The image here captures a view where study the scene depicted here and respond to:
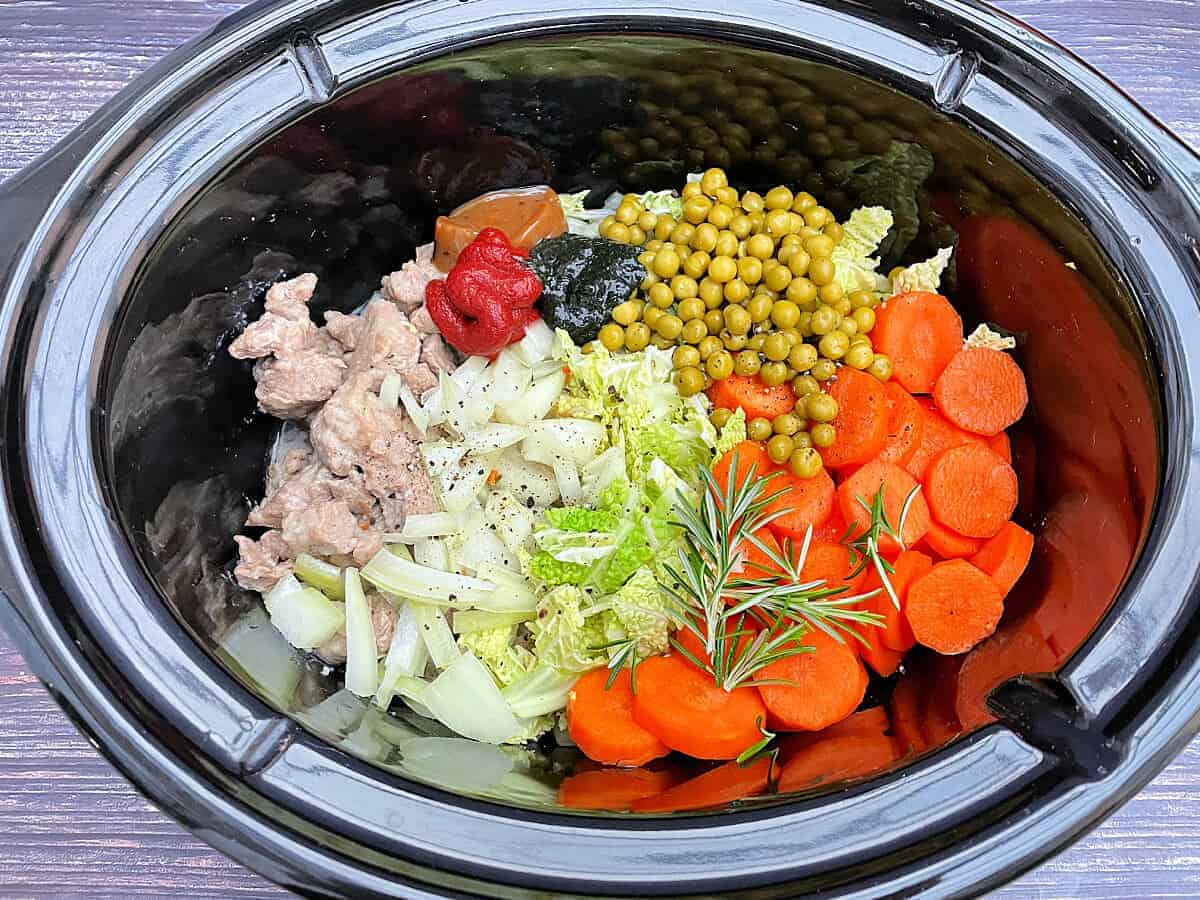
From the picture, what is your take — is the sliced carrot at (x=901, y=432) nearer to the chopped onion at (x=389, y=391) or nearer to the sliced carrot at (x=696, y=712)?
the sliced carrot at (x=696, y=712)

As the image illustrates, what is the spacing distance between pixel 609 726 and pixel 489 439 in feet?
2.40

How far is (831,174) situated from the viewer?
2262 mm

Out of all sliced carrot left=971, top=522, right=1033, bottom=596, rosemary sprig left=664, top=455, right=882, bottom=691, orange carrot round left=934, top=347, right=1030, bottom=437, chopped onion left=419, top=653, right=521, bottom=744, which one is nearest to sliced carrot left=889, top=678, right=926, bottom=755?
rosemary sprig left=664, top=455, right=882, bottom=691

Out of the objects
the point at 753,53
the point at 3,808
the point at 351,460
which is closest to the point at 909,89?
the point at 753,53

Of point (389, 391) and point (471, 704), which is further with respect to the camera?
point (389, 391)

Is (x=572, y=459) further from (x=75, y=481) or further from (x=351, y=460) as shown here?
(x=75, y=481)

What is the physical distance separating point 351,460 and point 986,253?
163 cm

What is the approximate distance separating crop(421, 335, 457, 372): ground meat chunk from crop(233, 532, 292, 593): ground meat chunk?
1.85ft

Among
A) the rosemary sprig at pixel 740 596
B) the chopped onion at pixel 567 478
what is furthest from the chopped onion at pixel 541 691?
the chopped onion at pixel 567 478

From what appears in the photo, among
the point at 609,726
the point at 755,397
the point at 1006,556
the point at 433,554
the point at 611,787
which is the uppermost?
the point at 755,397

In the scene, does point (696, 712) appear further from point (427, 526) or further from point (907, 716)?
point (427, 526)

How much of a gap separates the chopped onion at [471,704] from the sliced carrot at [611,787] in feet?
0.65

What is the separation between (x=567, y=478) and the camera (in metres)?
A: 2.18

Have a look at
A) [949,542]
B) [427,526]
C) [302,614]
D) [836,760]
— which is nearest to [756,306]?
[949,542]
